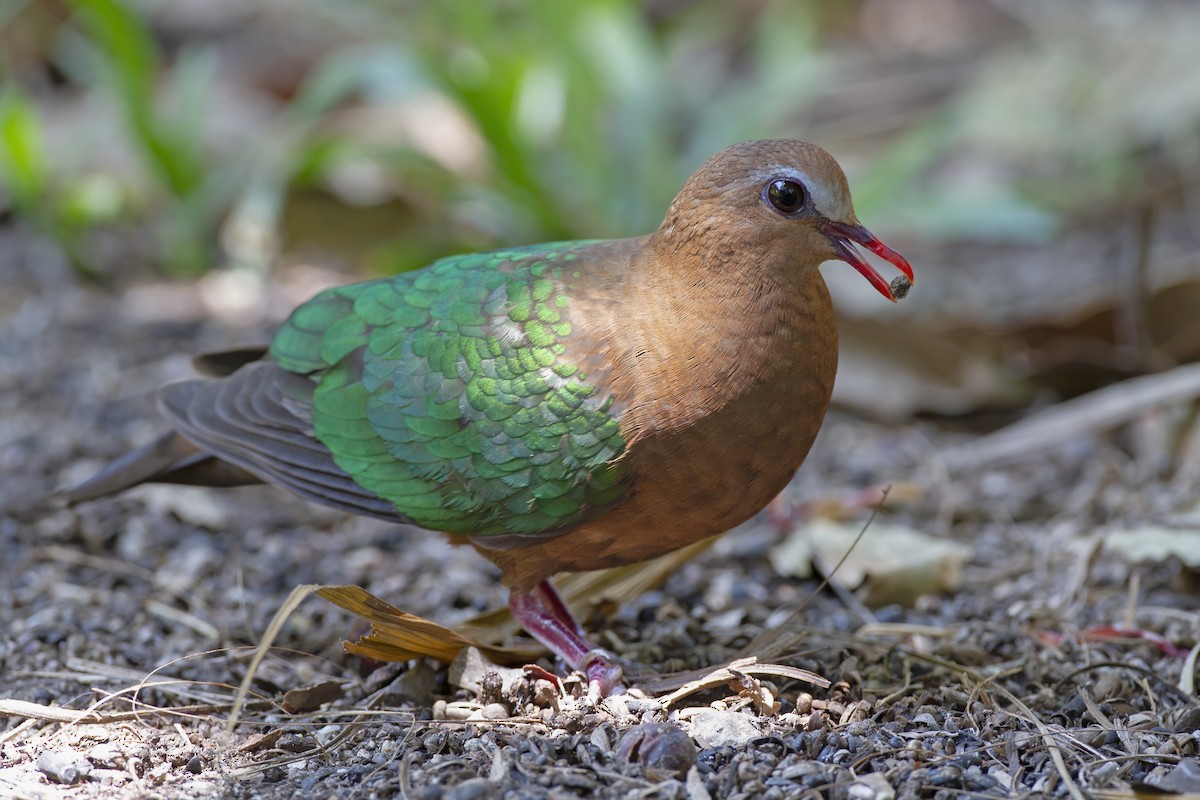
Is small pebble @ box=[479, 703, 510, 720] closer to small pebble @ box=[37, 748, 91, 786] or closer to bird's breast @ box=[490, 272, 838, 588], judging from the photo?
bird's breast @ box=[490, 272, 838, 588]

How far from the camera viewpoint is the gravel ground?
2.71 m

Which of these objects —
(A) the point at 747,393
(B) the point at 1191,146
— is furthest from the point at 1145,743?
(B) the point at 1191,146

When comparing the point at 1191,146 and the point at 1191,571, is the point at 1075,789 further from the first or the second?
the point at 1191,146

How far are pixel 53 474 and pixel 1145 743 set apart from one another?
3687mm

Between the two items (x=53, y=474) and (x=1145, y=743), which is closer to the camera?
(x=1145, y=743)

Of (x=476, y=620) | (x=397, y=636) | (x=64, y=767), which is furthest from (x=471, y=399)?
(x=64, y=767)

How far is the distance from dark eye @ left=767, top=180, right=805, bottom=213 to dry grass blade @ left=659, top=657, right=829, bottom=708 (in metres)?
1.06

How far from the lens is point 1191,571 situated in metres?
3.82

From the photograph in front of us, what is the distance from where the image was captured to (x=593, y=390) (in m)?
2.99

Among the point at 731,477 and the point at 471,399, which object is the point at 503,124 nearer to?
the point at 471,399

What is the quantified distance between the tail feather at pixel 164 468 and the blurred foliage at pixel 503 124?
2.73m

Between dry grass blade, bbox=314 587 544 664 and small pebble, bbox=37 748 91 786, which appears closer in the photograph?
small pebble, bbox=37 748 91 786

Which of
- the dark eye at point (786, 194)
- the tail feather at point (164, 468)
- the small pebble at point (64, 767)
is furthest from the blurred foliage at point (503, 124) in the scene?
the small pebble at point (64, 767)

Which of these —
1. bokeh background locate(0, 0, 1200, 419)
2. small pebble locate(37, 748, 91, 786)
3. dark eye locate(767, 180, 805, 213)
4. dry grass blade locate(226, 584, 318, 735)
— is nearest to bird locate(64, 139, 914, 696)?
dark eye locate(767, 180, 805, 213)
